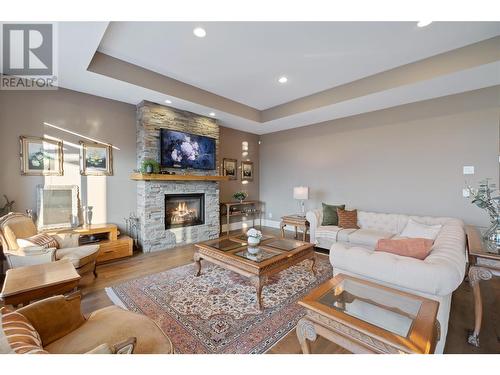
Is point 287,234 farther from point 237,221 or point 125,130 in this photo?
point 125,130

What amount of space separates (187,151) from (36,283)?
127 inches

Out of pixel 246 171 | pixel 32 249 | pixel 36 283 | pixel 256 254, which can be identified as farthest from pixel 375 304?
pixel 246 171

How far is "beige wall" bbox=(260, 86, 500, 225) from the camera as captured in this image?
3457 mm

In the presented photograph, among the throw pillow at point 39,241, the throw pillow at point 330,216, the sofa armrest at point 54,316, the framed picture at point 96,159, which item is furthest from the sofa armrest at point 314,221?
the throw pillow at point 39,241

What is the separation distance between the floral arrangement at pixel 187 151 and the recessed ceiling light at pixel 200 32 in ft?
7.25

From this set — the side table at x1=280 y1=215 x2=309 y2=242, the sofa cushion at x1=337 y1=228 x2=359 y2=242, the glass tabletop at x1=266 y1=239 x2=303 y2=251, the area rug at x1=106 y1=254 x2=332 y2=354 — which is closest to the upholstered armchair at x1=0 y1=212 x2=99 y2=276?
the area rug at x1=106 y1=254 x2=332 y2=354

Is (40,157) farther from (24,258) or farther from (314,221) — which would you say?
(314,221)

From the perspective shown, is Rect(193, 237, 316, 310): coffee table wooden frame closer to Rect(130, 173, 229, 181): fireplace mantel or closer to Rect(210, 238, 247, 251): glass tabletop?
Rect(210, 238, 247, 251): glass tabletop

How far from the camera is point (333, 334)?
1229 mm

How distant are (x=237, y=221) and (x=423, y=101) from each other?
4.90 meters

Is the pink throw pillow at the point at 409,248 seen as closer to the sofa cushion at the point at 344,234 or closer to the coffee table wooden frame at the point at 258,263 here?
the coffee table wooden frame at the point at 258,263

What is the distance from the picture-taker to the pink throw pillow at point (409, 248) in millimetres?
1693

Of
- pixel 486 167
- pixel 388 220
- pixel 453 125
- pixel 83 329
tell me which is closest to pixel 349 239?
pixel 388 220
